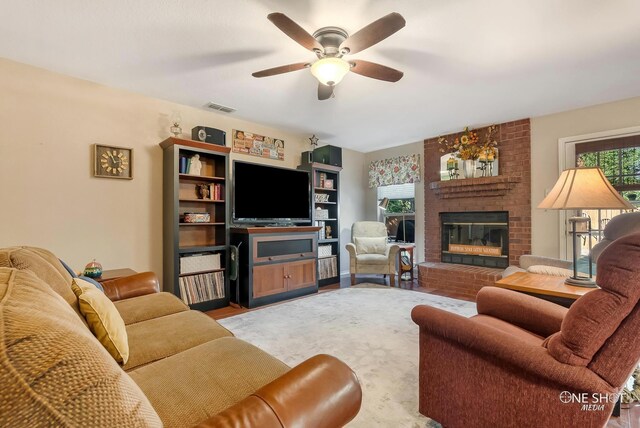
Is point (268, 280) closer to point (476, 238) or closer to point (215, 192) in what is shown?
point (215, 192)

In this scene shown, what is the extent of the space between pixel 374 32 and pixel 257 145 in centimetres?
273

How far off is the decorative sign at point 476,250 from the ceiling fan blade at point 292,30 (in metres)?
3.83

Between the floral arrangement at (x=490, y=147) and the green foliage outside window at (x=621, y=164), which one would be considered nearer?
the green foliage outside window at (x=621, y=164)

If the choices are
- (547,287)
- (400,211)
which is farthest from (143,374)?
(400,211)

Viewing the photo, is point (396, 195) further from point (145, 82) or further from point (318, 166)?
point (145, 82)

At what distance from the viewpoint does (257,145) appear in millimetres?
4168

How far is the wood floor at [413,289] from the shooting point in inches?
56.2

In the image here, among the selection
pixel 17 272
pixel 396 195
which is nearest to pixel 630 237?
pixel 17 272

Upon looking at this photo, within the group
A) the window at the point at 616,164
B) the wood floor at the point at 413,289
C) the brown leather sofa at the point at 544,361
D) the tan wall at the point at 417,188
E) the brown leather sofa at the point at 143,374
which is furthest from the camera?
the tan wall at the point at 417,188

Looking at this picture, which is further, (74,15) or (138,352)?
(74,15)

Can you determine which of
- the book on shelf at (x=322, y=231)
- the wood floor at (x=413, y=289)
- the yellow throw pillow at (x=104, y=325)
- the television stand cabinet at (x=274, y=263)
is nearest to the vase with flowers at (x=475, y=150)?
the wood floor at (x=413, y=289)

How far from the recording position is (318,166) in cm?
454

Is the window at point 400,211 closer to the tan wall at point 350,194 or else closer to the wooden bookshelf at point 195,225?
the tan wall at point 350,194

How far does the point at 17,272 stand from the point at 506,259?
16.2ft
